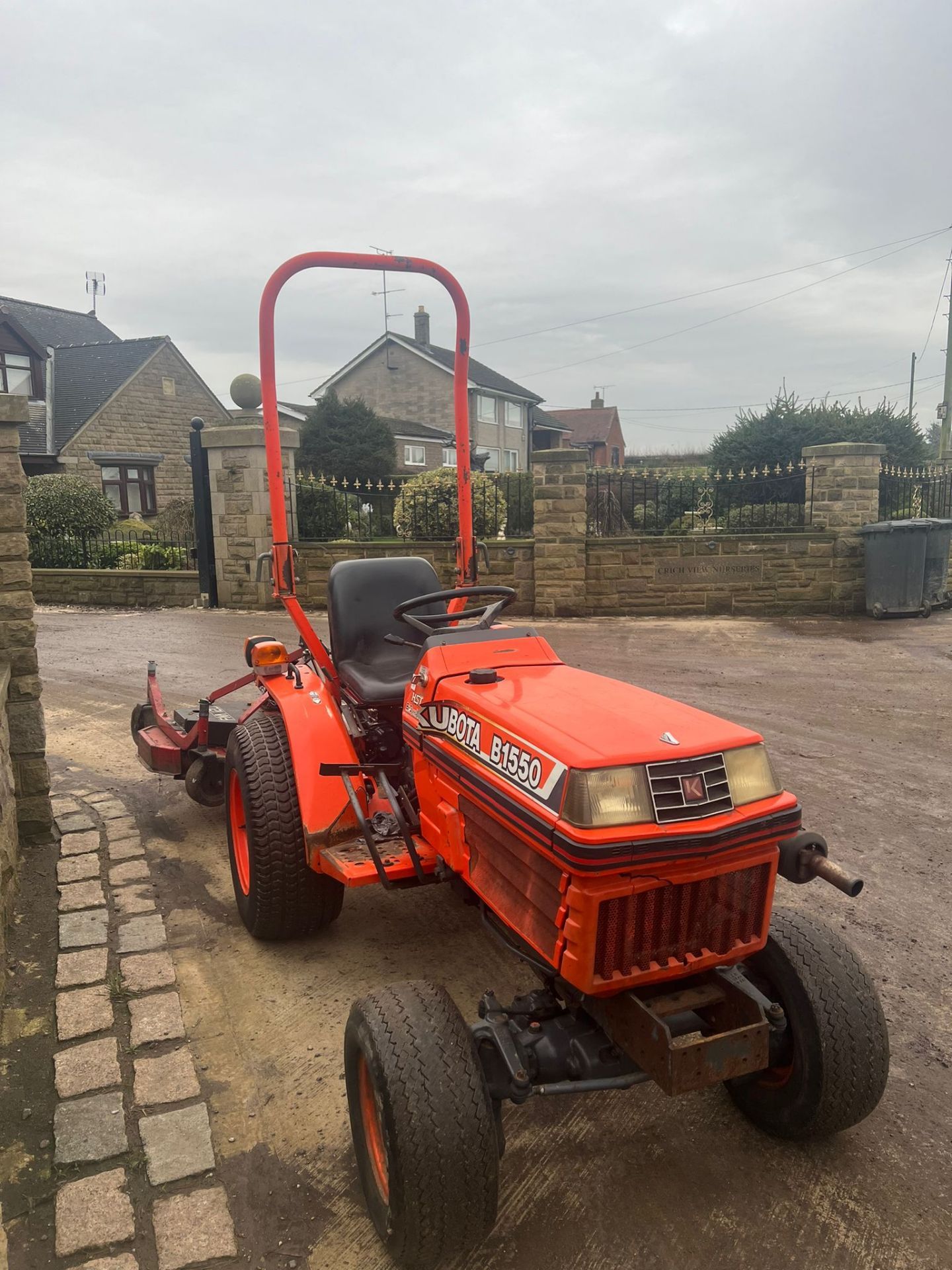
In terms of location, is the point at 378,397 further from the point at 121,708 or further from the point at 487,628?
the point at 487,628

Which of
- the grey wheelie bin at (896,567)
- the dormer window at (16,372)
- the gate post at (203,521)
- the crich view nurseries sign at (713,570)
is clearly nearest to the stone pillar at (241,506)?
the gate post at (203,521)

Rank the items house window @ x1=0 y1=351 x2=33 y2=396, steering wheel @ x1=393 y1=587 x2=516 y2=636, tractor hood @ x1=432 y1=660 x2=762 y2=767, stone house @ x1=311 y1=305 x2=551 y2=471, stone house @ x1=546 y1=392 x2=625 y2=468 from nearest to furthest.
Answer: tractor hood @ x1=432 y1=660 x2=762 y2=767 < steering wheel @ x1=393 y1=587 x2=516 y2=636 < house window @ x1=0 y1=351 x2=33 y2=396 < stone house @ x1=311 y1=305 x2=551 y2=471 < stone house @ x1=546 y1=392 x2=625 y2=468

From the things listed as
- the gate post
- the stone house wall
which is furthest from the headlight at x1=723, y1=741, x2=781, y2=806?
the stone house wall

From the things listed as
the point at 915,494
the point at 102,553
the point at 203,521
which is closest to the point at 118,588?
the point at 102,553

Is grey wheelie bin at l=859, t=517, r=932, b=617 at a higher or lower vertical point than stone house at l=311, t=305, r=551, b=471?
lower

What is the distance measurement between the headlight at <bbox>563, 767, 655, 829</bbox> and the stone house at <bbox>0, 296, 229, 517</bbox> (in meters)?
23.8

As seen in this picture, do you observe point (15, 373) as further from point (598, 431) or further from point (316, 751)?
point (598, 431)

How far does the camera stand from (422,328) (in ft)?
129

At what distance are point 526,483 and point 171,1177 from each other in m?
11.0

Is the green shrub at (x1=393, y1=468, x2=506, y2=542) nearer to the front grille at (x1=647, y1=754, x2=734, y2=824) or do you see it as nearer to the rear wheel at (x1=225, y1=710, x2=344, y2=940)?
the rear wheel at (x1=225, y1=710, x2=344, y2=940)

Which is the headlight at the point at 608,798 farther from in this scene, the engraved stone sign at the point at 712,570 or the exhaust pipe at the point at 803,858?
the engraved stone sign at the point at 712,570

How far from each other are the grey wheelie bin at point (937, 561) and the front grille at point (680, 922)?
972 cm

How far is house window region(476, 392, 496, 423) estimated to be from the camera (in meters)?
35.7

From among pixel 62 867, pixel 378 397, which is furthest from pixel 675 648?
pixel 378 397
